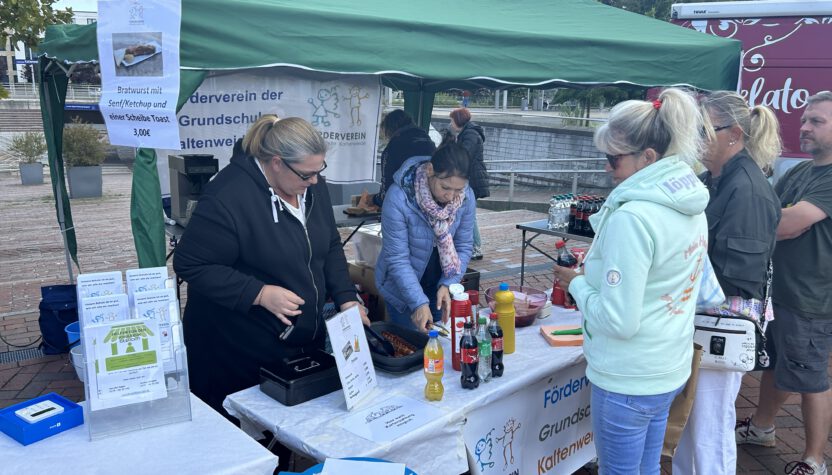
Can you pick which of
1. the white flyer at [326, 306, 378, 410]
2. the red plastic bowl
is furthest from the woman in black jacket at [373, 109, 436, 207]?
the white flyer at [326, 306, 378, 410]

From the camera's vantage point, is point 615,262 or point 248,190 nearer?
point 615,262

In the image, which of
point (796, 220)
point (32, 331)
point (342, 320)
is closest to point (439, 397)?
point (342, 320)

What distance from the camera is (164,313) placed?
199 cm

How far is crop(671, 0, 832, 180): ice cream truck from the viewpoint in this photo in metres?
5.29

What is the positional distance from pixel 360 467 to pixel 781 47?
5489mm

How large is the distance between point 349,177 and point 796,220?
322 centimetres

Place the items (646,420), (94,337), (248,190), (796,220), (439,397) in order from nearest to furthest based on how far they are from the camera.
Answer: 1. (94,337)
2. (646,420)
3. (439,397)
4. (248,190)
5. (796,220)

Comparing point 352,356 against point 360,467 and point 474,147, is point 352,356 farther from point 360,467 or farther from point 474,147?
point 474,147

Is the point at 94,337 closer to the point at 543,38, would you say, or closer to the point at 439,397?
the point at 439,397

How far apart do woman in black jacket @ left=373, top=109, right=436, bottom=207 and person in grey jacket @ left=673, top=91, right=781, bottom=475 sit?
114 inches

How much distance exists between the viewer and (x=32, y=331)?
5.21 metres

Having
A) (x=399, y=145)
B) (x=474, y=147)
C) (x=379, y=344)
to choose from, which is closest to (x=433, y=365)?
(x=379, y=344)

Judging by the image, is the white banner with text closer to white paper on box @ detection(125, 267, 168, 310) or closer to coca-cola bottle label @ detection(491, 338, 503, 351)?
coca-cola bottle label @ detection(491, 338, 503, 351)

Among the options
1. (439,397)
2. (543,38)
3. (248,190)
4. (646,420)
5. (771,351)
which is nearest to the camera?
(646,420)
